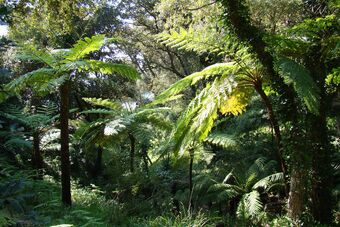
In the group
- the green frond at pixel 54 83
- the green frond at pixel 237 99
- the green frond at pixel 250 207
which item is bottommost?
the green frond at pixel 250 207

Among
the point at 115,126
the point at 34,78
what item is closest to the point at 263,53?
the point at 34,78

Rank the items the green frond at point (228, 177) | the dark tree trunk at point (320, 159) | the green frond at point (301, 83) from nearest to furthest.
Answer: the green frond at point (301, 83) < the dark tree trunk at point (320, 159) < the green frond at point (228, 177)

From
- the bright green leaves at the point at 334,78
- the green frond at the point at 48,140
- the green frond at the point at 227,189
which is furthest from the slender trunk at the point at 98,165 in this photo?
the bright green leaves at the point at 334,78

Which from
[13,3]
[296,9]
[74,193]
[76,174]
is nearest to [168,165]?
[76,174]

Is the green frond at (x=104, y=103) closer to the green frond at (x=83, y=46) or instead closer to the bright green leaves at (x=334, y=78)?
the green frond at (x=83, y=46)

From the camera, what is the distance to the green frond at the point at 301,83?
3379 millimetres

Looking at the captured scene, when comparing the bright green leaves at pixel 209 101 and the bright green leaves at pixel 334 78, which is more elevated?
the bright green leaves at pixel 334 78

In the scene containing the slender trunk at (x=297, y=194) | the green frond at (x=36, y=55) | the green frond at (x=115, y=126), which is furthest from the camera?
the green frond at (x=115, y=126)

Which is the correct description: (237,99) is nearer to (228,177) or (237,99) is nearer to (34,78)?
(34,78)

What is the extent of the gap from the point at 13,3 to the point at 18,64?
5085 mm

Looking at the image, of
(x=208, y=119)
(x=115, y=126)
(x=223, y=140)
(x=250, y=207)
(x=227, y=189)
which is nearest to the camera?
(x=208, y=119)

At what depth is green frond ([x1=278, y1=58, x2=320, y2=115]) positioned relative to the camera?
338cm

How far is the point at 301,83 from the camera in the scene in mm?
3436

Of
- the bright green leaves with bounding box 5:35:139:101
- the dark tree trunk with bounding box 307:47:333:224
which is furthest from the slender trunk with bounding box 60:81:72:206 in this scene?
the dark tree trunk with bounding box 307:47:333:224
